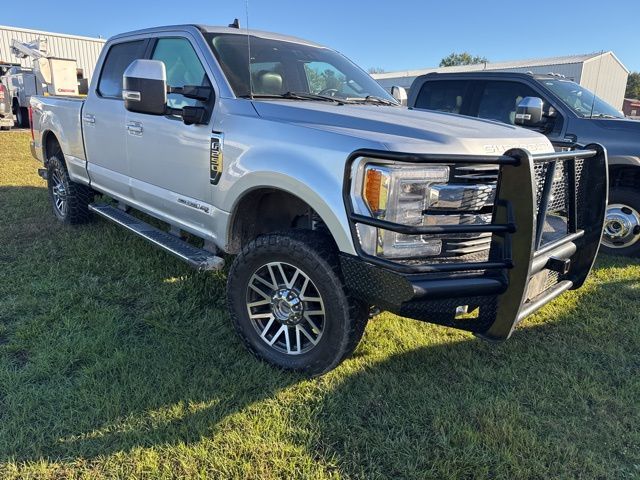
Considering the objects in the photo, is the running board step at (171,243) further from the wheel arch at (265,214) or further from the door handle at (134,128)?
the door handle at (134,128)

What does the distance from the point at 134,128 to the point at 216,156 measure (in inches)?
48.9

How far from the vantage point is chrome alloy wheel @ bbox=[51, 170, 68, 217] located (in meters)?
5.63

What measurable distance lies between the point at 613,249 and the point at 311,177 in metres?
4.26

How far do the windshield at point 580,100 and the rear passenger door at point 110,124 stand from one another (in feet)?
14.8

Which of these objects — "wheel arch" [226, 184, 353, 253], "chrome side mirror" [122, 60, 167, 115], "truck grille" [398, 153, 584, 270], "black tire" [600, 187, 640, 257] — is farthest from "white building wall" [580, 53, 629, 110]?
"chrome side mirror" [122, 60, 167, 115]

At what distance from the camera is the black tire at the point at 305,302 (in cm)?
263

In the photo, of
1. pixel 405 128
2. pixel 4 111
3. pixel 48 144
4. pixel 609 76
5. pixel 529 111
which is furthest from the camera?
pixel 609 76

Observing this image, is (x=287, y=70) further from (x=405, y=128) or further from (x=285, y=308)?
(x=285, y=308)

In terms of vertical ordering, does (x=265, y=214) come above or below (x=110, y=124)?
below

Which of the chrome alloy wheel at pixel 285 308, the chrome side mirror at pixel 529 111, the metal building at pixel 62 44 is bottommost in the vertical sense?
the chrome alloy wheel at pixel 285 308

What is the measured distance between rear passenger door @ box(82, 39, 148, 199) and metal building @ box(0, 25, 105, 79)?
29.0 metres

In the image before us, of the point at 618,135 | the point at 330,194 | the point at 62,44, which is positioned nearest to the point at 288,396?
the point at 330,194

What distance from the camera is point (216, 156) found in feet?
10.6

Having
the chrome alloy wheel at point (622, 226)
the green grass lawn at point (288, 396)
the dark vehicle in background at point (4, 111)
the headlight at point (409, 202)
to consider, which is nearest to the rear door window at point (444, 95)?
the chrome alloy wheel at point (622, 226)
